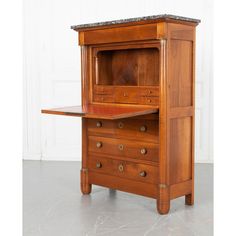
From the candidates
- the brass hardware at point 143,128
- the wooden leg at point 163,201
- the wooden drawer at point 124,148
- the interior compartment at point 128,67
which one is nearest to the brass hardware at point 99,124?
the wooden drawer at point 124,148

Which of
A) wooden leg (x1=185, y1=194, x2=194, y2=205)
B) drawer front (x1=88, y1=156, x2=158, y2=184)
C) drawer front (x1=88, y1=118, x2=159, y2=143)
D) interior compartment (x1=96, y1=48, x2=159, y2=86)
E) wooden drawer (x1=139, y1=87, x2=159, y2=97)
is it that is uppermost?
interior compartment (x1=96, y1=48, x2=159, y2=86)

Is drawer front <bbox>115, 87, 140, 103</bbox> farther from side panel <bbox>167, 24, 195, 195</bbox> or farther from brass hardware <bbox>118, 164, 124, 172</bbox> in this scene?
brass hardware <bbox>118, 164, 124, 172</bbox>

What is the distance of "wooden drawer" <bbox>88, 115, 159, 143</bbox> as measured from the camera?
11.1ft

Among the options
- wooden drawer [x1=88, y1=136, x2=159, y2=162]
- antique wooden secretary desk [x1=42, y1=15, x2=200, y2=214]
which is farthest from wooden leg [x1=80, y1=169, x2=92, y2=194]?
wooden drawer [x1=88, y1=136, x2=159, y2=162]

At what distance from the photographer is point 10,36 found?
82 cm

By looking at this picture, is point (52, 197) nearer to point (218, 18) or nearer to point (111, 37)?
point (111, 37)

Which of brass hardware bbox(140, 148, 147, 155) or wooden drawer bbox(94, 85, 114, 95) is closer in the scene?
brass hardware bbox(140, 148, 147, 155)

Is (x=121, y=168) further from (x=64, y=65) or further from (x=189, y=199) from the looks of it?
(x=64, y=65)

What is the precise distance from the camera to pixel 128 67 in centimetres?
395

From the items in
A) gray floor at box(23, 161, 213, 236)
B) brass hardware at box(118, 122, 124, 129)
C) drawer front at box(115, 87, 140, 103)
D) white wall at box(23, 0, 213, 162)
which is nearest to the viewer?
gray floor at box(23, 161, 213, 236)

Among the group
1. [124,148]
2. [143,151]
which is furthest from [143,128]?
[124,148]

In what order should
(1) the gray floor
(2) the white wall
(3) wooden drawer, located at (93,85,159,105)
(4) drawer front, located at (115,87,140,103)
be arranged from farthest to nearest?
(2) the white wall
(4) drawer front, located at (115,87,140,103)
(3) wooden drawer, located at (93,85,159,105)
(1) the gray floor

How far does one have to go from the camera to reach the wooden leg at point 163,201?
10.8 feet

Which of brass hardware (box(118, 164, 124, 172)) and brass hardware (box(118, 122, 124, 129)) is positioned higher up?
brass hardware (box(118, 122, 124, 129))
